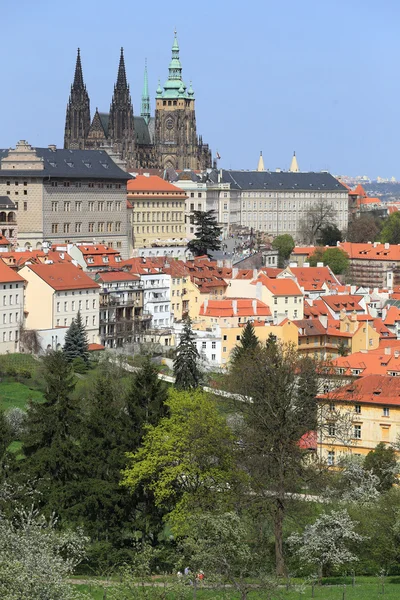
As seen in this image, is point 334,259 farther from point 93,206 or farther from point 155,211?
point 155,211

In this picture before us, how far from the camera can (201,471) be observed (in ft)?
143

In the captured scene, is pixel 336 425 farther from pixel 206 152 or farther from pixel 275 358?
pixel 206 152

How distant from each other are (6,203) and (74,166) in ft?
26.6

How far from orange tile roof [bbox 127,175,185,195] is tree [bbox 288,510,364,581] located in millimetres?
93516

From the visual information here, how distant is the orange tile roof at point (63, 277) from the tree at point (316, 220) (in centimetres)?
7160

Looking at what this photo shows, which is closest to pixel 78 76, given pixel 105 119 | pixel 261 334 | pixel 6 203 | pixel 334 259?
pixel 105 119

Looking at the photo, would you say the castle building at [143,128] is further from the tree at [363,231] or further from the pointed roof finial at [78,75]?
the tree at [363,231]

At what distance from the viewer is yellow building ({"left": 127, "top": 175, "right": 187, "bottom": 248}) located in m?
133

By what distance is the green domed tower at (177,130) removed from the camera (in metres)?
176

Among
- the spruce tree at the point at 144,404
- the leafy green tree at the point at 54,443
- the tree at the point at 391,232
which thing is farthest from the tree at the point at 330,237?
the leafy green tree at the point at 54,443

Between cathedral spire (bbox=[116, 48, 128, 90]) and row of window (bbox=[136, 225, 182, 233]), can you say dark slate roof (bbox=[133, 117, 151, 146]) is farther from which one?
row of window (bbox=[136, 225, 182, 233])

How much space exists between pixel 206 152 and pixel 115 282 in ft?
287

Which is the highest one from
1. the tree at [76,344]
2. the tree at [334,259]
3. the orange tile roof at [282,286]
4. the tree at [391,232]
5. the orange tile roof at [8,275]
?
the tree at [391,232]

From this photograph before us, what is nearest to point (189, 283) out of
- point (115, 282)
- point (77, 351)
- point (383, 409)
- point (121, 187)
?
point (115, 282)
